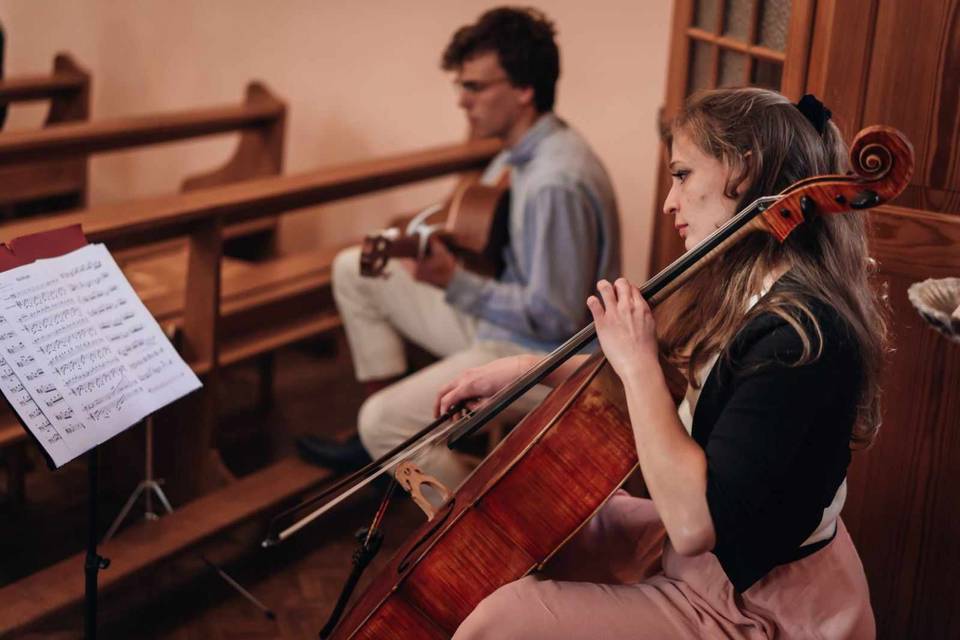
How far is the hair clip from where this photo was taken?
5.78ft

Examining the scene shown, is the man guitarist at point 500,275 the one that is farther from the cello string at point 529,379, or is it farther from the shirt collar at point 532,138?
the cello string at point 529,379

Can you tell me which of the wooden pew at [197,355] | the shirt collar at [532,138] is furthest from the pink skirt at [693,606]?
the shirt collar at [532,138]

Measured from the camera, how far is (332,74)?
5156 mm

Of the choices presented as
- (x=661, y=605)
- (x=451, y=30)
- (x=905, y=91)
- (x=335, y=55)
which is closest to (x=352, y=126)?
(x=335, y=55)

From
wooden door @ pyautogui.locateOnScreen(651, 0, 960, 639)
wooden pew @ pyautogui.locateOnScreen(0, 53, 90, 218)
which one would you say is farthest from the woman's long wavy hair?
wooden pew @ pyautogui.locateOnScreen(0, 53, 90, 218)

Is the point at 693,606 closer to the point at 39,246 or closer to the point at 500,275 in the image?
the point at 39,246

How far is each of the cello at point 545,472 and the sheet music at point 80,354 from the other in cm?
52

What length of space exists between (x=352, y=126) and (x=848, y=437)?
3.72 metres

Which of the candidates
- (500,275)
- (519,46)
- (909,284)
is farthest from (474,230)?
(909,284)

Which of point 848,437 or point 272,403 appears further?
point 272,403

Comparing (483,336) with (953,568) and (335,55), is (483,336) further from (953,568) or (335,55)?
(335,55)

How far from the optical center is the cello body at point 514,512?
172 centimetres

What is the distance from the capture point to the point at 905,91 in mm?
2256

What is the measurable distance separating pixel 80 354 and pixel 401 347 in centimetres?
151
